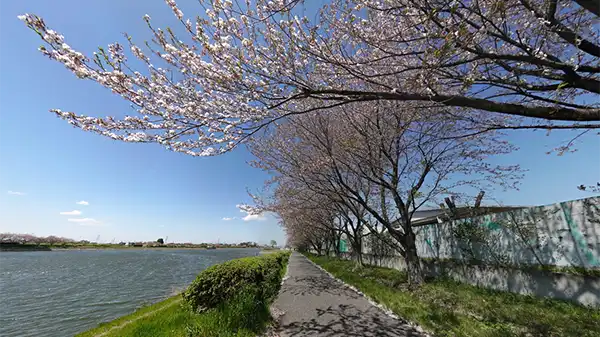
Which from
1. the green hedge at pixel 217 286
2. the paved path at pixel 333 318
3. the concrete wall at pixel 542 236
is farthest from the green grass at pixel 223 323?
the concrete wall at pixel 542 236

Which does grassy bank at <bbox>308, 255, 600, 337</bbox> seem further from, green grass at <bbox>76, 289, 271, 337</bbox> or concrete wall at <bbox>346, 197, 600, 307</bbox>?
green grass at <bbox>76, 289, 271, 337</bbox>

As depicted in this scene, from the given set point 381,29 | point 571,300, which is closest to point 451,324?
point 571,300

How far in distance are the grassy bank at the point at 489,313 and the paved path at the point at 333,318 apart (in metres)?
0.54

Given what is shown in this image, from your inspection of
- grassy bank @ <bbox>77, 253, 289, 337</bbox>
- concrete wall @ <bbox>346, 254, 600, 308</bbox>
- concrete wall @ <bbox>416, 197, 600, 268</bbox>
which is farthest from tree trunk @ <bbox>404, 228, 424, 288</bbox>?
grassy bank @ <bbox>77, 253, 289, 337</bbox>

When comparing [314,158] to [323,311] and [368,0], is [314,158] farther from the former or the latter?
[368,0]

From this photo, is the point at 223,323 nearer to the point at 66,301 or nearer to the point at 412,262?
the point at 412,262

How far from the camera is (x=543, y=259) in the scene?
7.59 m

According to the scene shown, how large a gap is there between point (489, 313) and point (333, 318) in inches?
145

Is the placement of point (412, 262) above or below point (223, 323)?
above

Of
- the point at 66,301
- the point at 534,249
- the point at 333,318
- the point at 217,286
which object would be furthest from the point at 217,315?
the point at 66,301

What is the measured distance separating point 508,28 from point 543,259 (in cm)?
714

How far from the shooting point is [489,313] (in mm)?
6199

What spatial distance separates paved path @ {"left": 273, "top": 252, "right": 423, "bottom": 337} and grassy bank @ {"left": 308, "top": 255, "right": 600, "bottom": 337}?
1.76 ft

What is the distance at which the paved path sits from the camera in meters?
5.55
